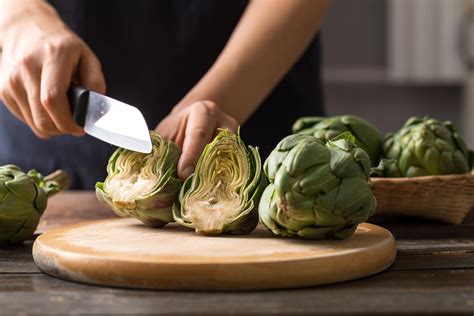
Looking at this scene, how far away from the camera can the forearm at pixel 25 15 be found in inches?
58.4

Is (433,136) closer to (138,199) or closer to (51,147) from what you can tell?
(138,199)

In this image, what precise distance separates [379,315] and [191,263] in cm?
21

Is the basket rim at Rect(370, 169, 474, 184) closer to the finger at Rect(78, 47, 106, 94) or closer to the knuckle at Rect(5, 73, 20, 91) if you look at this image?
the finger at Rect(78, 47, 106, 94)

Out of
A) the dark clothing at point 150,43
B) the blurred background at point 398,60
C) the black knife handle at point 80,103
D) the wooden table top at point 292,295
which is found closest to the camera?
the wooden table top at point 292,295

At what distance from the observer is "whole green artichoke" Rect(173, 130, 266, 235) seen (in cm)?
104

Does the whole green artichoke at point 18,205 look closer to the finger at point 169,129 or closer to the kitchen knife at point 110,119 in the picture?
the kitchen knife at point 110,119

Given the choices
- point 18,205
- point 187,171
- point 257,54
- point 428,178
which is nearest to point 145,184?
point 187,171

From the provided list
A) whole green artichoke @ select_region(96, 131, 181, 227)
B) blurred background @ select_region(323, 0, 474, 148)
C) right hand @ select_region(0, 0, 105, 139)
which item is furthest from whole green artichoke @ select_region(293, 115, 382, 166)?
blurred background @ select_region(323, 0, 474, 148)

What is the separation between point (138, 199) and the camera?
1.09m

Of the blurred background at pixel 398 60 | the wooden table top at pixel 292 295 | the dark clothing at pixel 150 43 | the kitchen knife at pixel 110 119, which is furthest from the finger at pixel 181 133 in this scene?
the blurred background at pixel 398 60

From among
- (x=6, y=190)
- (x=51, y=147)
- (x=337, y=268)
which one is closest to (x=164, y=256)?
(x=337, y=268)

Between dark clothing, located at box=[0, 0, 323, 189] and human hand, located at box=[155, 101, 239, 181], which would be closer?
human hand, located at box=[155, 101, 239, 181]

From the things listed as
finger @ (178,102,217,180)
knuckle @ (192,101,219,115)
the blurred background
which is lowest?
the blurred background

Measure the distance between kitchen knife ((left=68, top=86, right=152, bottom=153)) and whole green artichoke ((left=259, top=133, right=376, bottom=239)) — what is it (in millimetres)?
240
